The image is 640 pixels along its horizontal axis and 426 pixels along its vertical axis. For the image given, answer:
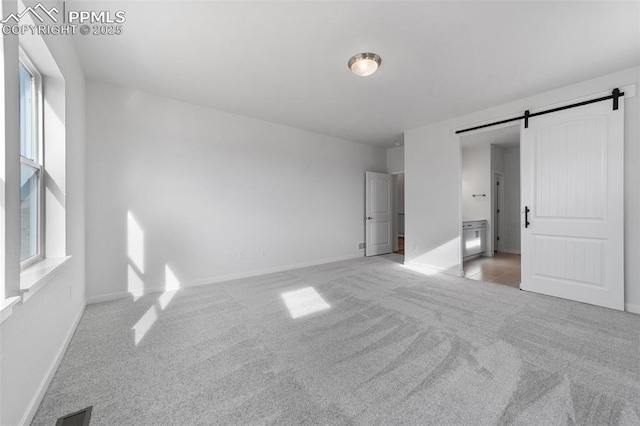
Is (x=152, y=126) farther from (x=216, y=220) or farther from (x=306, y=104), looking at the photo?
(x=306, y=104)

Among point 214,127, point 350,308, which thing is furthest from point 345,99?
point 350,308

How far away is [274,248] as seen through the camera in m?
4.64

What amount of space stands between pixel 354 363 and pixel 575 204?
11.2ft

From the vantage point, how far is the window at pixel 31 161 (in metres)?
1.86

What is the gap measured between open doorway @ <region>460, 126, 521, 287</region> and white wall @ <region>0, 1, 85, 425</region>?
603 cm

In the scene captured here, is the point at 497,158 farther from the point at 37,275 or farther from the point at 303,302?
the point at 37,275

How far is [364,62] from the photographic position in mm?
2547

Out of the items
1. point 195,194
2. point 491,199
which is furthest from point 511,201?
point 195,194

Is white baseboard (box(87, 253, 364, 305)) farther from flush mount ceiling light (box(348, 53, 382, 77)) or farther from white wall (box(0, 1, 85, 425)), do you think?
flush mount ceiling light (box(348, 53, 382, 77))

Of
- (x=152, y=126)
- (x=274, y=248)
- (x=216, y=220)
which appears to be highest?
(x=152, y=126)

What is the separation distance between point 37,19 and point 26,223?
54.8 inches

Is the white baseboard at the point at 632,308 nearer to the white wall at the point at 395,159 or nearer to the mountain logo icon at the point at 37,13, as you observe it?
the white wall at the point at 395,159

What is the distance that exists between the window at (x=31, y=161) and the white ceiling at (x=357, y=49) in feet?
2.26

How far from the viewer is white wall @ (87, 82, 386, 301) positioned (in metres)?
3.19
